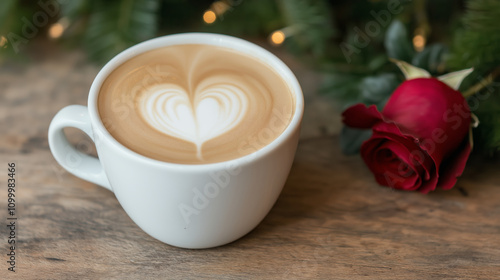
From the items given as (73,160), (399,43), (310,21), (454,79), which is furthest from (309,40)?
(73,160)

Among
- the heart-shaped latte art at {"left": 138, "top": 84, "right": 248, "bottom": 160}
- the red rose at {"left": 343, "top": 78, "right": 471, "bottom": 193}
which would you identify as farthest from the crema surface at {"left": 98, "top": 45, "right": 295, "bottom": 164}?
the red rose at {"left": 343, "top": 78, "right": 471, "bottom": 193}

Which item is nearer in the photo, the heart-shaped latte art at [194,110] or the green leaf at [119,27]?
the heart-shaped latte art at [194,110]

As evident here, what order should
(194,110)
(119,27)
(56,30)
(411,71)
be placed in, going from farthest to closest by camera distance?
(56,30), (119,27), (411,71), (194,110)

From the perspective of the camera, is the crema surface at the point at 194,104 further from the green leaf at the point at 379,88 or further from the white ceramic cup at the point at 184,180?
the green leaf at the point at 379,88

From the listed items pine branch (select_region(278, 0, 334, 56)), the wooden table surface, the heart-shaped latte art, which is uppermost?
the heart-shaped latte art

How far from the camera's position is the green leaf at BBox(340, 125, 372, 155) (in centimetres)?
87

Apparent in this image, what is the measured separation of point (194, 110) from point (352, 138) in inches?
10.8

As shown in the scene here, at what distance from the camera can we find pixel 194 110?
728 mm

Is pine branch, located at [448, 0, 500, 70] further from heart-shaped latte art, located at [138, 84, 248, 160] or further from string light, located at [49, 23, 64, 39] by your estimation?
string light, located at [49, 23, 64, 39]

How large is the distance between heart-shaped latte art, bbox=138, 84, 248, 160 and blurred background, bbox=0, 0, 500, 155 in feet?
0.75

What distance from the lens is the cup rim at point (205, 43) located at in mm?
629

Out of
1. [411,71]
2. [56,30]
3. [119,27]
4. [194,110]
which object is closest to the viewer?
[194,110]

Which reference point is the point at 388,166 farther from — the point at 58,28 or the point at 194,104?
the point at 58,28

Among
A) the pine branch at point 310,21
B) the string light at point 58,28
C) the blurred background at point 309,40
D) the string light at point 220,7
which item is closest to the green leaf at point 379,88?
the blurred background at point 309,40
